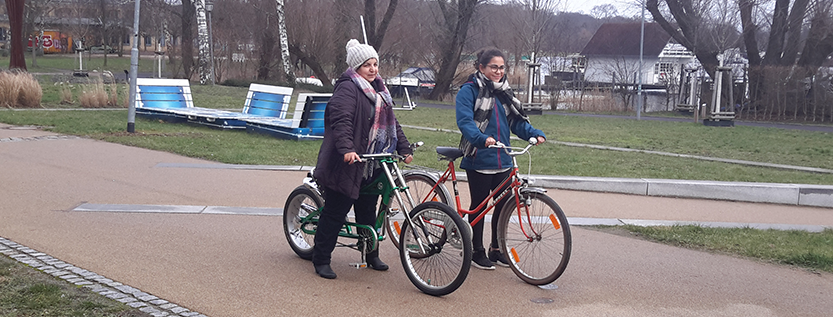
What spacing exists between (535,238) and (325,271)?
147 cm

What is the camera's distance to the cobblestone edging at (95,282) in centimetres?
472

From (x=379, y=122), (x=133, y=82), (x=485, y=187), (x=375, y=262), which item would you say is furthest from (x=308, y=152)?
(x=379, y=122)

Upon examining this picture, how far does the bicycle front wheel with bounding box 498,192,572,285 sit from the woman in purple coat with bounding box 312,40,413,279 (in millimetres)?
862

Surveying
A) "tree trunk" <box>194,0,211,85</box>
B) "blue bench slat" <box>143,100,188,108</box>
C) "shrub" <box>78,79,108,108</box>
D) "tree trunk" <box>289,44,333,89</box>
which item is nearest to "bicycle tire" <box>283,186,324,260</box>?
"blue bench slat" <box>143,100,188,108</box>

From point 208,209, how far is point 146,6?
45.5 metres

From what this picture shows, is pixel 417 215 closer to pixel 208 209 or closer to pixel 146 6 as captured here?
pixel 208 209

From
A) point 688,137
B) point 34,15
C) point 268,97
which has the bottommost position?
point 688,137

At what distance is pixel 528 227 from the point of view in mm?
5539

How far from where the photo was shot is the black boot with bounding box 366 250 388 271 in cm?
589

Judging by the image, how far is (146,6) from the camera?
49.9 metres

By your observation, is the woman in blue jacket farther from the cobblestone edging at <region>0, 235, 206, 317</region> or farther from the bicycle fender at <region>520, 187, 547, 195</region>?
the cobblestone edging at <region>0, 235, 206, 317</region>

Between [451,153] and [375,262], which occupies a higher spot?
[451,153]

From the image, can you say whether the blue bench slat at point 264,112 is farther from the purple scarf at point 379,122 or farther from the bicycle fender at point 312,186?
the purple scarf at point 379,122

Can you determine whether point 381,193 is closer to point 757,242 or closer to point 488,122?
point 488,122
